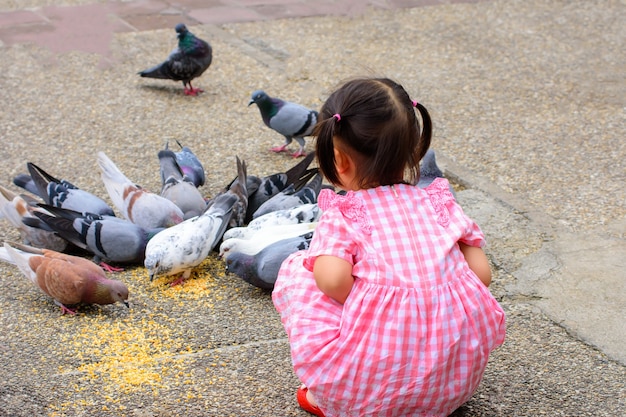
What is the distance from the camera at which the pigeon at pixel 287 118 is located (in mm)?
5035

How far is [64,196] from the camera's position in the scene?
405 cm

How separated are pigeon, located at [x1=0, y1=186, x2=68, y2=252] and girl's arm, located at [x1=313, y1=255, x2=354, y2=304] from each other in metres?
2.06

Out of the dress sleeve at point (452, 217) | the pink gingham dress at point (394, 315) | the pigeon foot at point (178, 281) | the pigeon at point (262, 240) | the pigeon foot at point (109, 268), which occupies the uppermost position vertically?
the dress sleeve at point (452, 217)

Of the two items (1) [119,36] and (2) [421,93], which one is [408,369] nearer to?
(2) [421,93]

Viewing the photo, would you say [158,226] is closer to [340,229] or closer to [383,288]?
[340,229]

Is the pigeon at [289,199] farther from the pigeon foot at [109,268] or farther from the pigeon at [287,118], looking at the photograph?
the pigeon at [287,118]

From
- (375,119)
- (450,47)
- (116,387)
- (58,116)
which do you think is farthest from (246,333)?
(450,47)

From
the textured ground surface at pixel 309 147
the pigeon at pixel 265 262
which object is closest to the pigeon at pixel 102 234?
the textured ground surface at pixel 309 147

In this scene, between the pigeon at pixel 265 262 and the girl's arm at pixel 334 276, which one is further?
the pigeon at pixel 265 262

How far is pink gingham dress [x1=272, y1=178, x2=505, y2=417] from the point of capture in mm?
2207

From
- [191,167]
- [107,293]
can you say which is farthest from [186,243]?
[191,167]

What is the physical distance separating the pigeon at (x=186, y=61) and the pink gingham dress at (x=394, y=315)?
385cm

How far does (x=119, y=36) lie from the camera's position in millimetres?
7188

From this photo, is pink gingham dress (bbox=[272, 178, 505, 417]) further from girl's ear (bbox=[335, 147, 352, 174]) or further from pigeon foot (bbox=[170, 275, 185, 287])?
pigeon foot (bbox=[170, 275, 185, 287])
